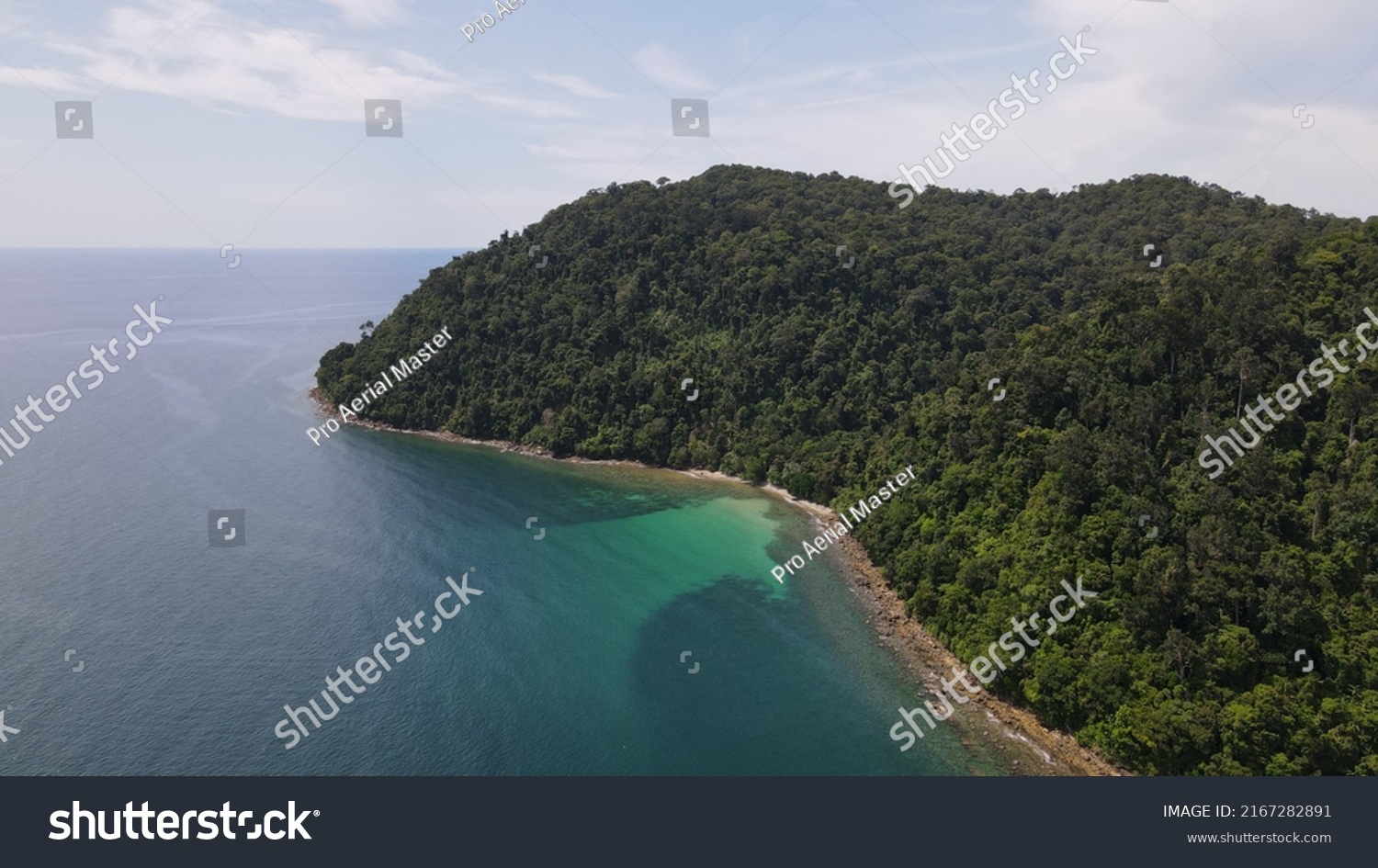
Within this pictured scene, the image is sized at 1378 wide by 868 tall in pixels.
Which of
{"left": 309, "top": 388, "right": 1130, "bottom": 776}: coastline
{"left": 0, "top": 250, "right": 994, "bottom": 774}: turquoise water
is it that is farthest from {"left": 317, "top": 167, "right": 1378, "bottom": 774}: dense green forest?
{"left": 0, "top": 250, "right": 994, "bottom": 774}: turquoise water

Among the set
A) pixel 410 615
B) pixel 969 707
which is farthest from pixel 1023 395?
pixel 410 615

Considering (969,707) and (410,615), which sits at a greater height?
(410,615)

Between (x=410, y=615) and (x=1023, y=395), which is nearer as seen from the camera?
Result: (x=410, y=615)

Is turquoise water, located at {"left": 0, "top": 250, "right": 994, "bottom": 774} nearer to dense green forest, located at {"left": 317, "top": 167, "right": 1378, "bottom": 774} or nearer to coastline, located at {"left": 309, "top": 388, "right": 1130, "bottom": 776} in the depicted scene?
coastline, located at {"left": 309, "top": 388, "right": 1130, "bottom": 776}

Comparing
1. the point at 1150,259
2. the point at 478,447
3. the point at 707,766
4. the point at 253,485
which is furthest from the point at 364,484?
the point at 1150,259

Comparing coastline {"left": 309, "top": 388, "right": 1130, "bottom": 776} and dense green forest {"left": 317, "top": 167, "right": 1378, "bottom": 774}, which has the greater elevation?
dense green forest {"left": 317, "top": 167, "right": 1378, "bottom": 774}

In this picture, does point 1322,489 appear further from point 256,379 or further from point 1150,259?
point 256,379

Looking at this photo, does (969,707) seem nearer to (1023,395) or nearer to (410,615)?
(1023,395)

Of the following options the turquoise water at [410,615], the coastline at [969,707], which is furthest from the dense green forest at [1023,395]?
the turquoise water at [410,615]
